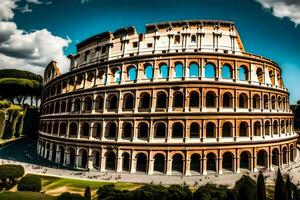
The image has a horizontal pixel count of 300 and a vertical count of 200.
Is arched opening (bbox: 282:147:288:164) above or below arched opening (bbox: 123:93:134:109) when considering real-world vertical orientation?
below

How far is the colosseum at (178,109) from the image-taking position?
27.5 meters

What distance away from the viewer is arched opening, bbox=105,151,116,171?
30.1m

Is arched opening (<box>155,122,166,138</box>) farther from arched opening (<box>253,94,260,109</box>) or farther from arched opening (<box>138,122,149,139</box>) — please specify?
arched opening (<box>253,94,260,109</box>)

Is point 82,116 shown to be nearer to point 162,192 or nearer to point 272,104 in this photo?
point 162,192

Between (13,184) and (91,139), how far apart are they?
9.83 meters

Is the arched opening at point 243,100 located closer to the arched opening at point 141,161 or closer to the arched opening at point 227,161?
the arched opening at point 227,161

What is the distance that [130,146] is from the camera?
2817cm

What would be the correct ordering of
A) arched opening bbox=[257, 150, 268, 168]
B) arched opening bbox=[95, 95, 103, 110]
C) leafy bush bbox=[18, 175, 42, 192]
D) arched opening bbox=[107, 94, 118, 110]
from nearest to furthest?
leafy bush bbox=[18, 175, 42, 192]
arched opening bbox=[257, 150, 268, 168]
arched opening bbox=[107, 94, 118, 110]
arched opening bbox=[95, 95, 103, 110]

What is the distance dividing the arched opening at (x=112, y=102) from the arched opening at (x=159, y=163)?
28.2ft

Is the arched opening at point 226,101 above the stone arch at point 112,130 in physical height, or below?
above

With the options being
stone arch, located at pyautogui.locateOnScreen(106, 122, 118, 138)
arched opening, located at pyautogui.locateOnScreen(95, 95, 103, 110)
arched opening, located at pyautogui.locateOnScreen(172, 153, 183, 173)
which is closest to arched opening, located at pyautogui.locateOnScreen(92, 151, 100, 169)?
stone arch, located at pyautogui.locateOnScreen(106, 122, 118, 138)

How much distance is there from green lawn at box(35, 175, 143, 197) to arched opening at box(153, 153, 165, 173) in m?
4.98

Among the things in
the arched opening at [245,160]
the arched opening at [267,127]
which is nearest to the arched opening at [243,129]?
the arched opening at [245,160]

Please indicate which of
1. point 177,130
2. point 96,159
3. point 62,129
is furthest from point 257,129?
point 62,129
